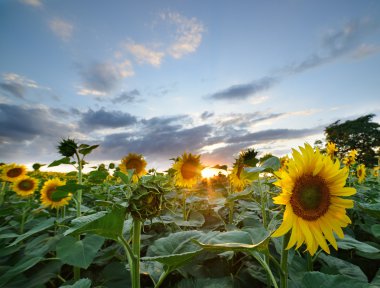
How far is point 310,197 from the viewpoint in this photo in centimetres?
160

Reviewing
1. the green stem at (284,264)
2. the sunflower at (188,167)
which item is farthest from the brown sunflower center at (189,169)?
the green stem at (284,264)

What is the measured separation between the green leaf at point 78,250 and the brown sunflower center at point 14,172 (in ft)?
15.6

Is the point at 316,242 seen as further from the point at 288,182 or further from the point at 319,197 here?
the point at 288,182

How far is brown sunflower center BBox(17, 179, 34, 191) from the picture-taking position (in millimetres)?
5570

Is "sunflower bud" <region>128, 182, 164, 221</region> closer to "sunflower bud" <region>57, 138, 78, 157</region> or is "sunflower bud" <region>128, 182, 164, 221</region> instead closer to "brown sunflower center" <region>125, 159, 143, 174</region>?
"sunflower bud" <region>57, 138, 78, 157</region>

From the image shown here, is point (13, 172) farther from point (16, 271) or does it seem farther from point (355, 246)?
point (355, 246)

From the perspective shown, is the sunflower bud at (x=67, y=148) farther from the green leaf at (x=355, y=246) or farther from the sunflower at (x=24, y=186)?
the sunflower at (x=24, y=186)

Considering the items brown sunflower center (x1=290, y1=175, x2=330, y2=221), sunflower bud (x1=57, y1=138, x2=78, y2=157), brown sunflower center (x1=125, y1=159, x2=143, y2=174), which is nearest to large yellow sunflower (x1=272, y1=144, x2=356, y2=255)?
brown sunflower center (x1=290, y1=175, x2=330, y2=221)

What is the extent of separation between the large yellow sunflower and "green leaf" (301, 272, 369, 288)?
20cm

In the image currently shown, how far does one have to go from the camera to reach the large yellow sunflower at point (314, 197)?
1520 mm

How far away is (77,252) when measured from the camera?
5.58 feet

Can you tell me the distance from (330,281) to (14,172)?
243 inches

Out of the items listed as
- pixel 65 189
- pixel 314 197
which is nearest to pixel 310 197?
pixel 314 197

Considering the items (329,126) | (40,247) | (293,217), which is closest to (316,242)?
(293,217)
